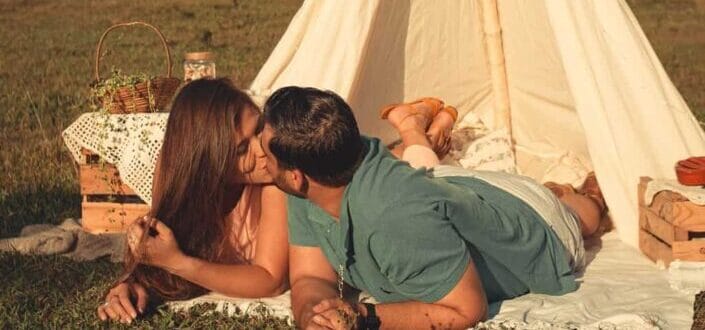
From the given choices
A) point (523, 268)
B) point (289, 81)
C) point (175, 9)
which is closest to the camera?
point (523, 268)

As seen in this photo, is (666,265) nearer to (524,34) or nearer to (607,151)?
(607,151)

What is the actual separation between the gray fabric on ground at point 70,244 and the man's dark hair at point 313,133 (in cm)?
167

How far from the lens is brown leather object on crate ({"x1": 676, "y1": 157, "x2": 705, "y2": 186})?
465 centimetres

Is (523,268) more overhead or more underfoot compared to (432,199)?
more underfoot

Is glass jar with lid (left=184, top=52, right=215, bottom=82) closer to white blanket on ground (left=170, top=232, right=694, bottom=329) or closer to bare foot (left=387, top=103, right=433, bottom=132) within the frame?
bare foot (left=387, top=103, right=433, bottom=132)

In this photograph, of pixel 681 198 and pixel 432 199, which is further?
pixel 681 198

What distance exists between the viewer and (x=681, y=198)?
4.59 meters

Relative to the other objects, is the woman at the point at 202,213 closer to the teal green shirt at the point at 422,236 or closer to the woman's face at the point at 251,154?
the woman's face at the point at 251,154

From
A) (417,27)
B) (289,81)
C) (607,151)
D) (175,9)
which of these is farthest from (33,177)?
(175,9)

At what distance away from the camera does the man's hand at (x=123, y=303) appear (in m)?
4.09

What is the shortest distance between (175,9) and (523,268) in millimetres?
12792

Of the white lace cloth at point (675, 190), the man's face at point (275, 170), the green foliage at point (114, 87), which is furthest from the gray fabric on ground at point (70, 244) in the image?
the white lace cloth at point (675, 190)

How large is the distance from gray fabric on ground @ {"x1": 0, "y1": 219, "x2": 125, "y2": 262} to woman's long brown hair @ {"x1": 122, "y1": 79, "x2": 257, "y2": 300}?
2.88ft

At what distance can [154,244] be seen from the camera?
407 centimetres
